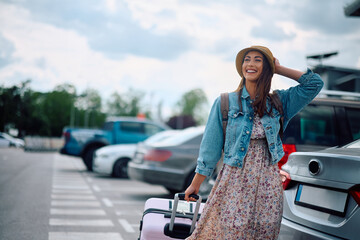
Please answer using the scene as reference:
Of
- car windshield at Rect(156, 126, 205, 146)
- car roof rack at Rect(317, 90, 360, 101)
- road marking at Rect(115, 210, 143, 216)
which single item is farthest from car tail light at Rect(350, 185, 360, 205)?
car windshield at Rect(156, 126, 205, 146)

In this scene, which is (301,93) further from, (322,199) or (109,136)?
(109,136)

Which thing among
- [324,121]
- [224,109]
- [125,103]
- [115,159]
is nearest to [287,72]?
[224,109]

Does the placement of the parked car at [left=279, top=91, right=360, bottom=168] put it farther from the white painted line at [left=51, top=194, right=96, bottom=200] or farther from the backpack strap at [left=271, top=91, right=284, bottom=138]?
the white painted line at [left=51, top=194, right=96, bottom=200]

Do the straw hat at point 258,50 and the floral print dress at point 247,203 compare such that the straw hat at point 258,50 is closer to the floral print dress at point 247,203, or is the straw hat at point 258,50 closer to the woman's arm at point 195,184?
the floral print dress at point 247,203

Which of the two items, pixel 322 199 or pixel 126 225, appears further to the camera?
pixel 126 225

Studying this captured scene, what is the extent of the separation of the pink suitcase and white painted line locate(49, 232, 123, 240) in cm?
226

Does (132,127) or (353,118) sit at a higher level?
(353,118)

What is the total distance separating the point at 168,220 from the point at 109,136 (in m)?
13.1

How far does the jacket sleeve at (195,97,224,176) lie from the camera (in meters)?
2.54

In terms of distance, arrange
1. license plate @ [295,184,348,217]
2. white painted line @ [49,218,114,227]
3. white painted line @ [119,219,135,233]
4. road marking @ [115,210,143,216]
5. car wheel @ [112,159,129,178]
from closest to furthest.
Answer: license plate @ [295,184,348,217] < white painted line @ [119,219,135,233] < white painted line @ [49,218,114,227] < road marking @ [115,210,143,216] < car wheel @ [112,159,129,178]

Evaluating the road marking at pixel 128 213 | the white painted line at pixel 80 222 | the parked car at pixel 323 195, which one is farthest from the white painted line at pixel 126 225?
the parked car at pixel 323 195

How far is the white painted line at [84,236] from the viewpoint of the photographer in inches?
195

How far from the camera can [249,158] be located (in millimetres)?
2514

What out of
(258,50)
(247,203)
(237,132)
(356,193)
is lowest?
(247,203)
